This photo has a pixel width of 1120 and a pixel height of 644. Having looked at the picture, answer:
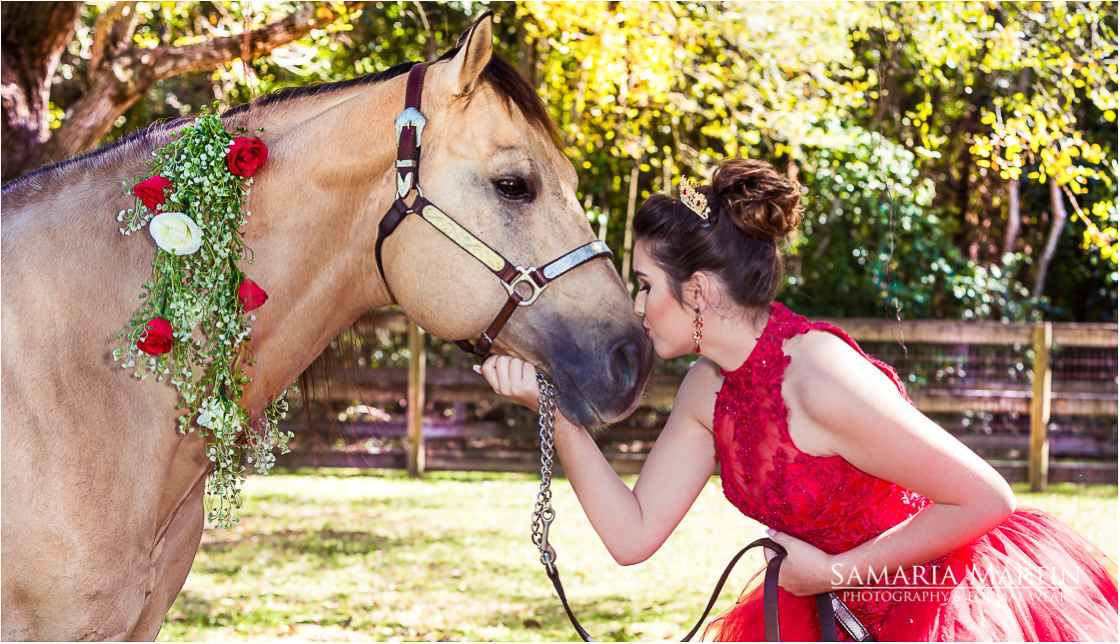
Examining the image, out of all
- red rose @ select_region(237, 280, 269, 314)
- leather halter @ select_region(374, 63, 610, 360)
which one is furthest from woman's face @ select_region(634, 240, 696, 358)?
red rose @ select_region(237, 280, 269, 314)

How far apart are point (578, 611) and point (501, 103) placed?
344 centimetres

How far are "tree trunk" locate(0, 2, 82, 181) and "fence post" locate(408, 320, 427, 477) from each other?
4.73 metres

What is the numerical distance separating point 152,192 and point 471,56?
2.50ft

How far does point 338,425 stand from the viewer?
8.34ft

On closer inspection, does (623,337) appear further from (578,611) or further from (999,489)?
(578,611)

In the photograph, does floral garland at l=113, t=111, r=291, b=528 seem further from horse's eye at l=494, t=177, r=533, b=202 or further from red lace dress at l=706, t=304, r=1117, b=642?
red lace dress at l=706, t=304, r=1117, b=642

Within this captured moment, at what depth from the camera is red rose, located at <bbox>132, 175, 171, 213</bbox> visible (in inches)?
73.2

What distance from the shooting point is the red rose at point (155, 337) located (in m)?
1.79

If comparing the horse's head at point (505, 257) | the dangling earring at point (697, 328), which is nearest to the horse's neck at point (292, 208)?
the horse's head at point (505, 257)

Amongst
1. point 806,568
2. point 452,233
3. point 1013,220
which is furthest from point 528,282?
point 1013,220

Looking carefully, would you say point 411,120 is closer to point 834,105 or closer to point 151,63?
point 151,63

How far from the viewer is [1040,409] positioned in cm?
786

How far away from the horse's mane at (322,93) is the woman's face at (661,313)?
416 millimetres

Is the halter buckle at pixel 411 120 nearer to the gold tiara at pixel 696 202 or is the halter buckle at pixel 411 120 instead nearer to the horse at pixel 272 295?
the horse at pixel 272 295
